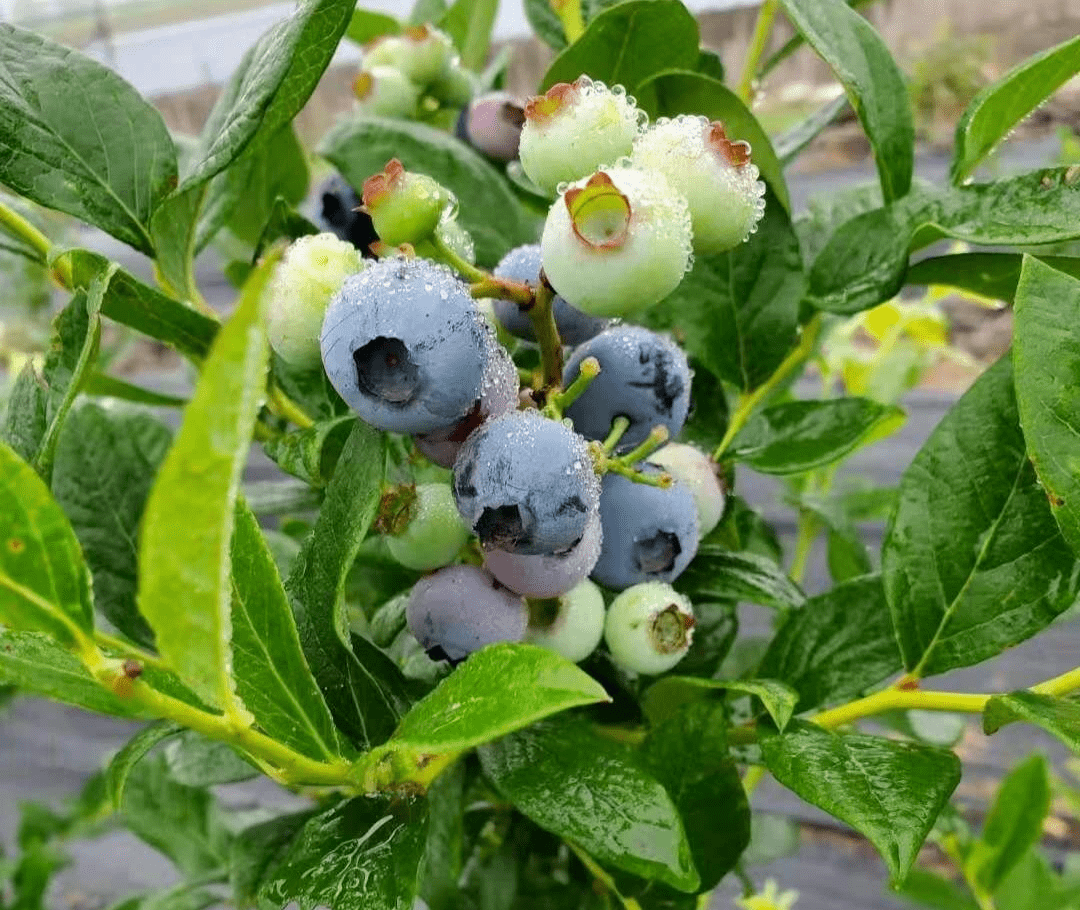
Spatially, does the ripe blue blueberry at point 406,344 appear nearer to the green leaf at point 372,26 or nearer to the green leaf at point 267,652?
the green leaf at point 267,652

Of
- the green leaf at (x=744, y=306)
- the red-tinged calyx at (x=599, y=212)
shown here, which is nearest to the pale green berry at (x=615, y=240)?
the red-tinged calyx at (x=599, y=212)

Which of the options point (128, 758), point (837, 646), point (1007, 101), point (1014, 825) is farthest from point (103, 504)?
point (1014, 825)

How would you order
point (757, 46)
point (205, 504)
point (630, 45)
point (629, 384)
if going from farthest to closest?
point (757, 46) → point (630, 45) → point (629, 384) → point (205, 504)

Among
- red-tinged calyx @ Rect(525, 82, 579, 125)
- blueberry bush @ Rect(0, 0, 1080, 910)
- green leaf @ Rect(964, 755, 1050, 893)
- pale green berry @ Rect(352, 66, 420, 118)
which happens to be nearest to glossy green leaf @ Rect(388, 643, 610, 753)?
blueberry bush @ Rect(0, 0, 1080, 910)

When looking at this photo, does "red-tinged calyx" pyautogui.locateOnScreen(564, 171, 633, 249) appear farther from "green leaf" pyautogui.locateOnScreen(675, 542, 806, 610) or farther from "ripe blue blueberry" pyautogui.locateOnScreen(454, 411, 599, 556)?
"green leaf" pyautogui.locateOnScreen(675, 542, 806, 610)

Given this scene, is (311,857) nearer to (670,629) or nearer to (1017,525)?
(670,629)

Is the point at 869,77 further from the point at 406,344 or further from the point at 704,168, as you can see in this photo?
the point at 406,344

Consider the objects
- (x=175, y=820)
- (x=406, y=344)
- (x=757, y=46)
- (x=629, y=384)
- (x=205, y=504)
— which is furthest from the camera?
(x=175, y=820)
